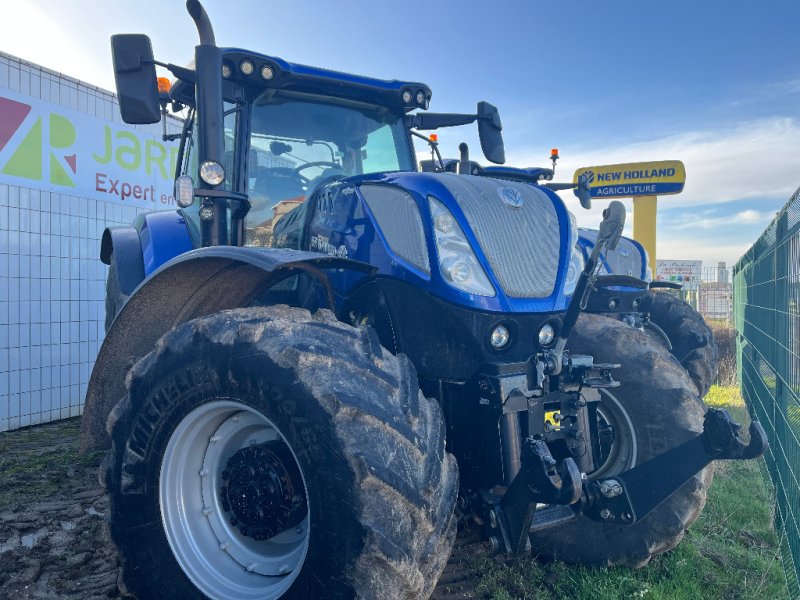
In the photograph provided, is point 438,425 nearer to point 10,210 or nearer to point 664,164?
point 10,210

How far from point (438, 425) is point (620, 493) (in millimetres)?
947

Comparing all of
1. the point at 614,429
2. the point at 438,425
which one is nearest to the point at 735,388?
the point at 614,429

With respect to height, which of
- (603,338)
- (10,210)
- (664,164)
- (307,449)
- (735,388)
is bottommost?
(735,388)

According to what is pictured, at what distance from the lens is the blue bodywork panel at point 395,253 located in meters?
2.71

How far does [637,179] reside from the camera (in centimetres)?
1219

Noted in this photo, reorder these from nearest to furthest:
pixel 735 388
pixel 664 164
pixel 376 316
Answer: pixel 376 316 → pixel 735 388 → pixel 664 164

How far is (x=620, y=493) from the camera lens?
2.66 m

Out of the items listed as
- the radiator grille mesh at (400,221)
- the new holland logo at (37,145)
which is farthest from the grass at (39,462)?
the radiator grille mesh at (400,221)

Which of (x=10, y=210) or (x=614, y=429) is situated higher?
(x=10, y=210)

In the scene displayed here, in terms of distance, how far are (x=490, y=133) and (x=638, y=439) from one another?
236 centimetres

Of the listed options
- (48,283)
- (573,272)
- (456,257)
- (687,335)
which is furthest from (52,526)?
(687,335)

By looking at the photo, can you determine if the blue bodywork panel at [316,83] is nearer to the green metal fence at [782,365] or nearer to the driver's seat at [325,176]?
the driver's seat at [325,176]

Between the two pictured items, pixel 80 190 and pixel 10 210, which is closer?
pixel 10 210

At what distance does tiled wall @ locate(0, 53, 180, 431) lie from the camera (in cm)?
655
